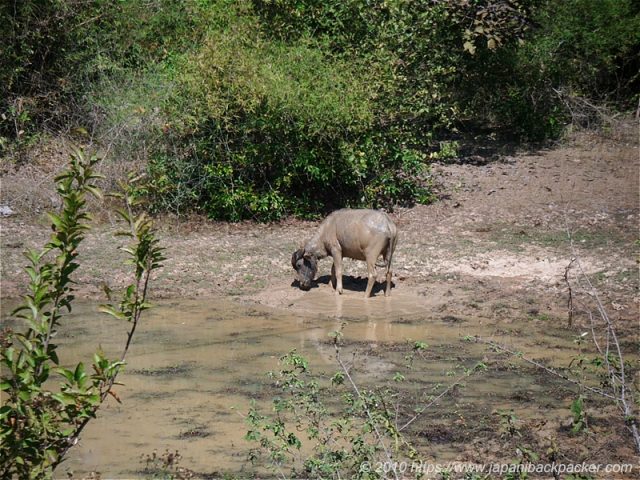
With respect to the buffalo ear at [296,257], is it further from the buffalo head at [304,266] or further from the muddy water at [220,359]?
the muddy water at [220,359]

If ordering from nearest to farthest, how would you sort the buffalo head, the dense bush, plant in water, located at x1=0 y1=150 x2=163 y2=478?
1. plant in water, located at x1=0 y1=150 x2=163 y2=478
2. the buffalo head
3. the dense bush

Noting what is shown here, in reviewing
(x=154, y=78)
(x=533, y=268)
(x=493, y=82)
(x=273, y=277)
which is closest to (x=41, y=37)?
(x=154, y=78)

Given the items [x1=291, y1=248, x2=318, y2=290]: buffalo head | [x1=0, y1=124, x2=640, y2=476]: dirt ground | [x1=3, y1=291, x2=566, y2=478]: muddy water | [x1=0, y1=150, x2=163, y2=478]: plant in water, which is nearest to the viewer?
[x1=0, y1=150, x2=163, y2=478]: plant in water

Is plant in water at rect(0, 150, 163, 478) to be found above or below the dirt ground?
above

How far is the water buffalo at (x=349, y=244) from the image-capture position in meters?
13.4

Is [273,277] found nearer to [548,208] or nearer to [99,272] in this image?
[99,272]

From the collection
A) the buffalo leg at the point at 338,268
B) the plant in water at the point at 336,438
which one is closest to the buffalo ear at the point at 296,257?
the buffalo leg at the point at 338,268

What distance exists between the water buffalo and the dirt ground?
30 centimetres

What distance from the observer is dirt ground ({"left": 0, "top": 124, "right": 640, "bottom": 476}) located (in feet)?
43.3

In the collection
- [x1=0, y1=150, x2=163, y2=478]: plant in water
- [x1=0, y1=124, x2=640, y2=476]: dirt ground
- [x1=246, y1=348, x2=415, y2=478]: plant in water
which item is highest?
[x1=0, y1=150, x2=163, y2=478]: plant in water

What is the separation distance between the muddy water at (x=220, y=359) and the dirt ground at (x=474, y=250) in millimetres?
454

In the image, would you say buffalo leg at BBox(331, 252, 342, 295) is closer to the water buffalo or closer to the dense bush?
the water buffalo

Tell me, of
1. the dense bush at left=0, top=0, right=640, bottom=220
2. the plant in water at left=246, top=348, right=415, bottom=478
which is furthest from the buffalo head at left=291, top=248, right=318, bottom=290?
the plant in water at left=246, top=348, right=415, bottom=478

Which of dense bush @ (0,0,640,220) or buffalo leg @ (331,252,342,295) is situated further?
dense bush @ (0,0,640,220)
